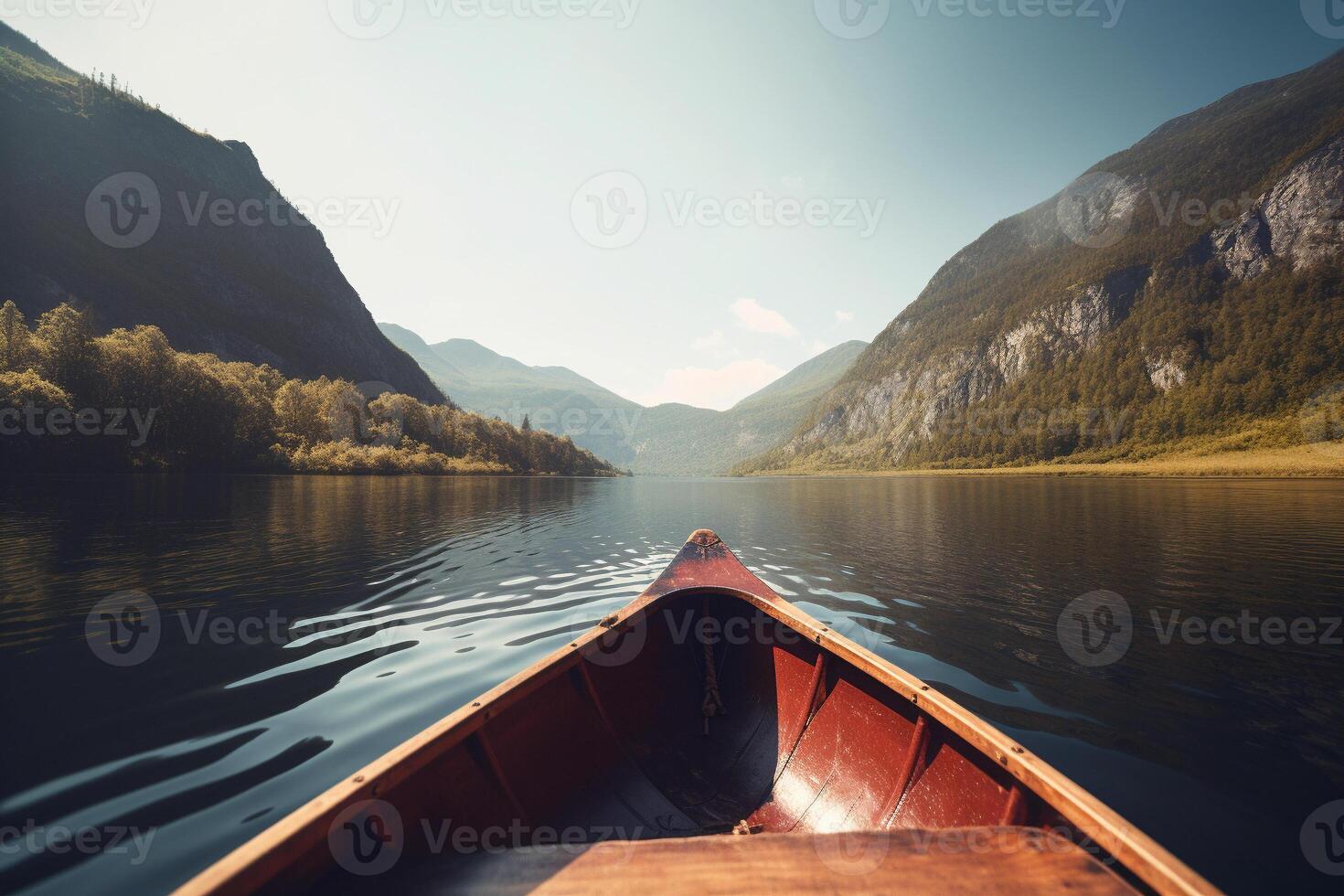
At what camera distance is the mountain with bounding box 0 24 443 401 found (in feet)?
356

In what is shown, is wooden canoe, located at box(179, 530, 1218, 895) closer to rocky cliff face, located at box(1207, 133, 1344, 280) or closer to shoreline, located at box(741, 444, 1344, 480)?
shoreline, located at box(741, 444, 1344, 480)

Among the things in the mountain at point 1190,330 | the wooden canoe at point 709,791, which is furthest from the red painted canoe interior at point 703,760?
the mountain at point 1190,330

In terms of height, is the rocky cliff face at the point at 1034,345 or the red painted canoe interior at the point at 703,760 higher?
the rocky cliff face at the point at 1034,345

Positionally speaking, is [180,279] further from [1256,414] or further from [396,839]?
[1256,414]

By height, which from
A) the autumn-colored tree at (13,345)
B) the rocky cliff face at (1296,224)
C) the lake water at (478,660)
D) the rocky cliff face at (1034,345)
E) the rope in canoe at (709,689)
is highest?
the rocky cliff face at (1296,224)

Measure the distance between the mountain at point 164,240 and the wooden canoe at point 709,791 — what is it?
483ft

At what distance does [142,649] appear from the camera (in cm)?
912

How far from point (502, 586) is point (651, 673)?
9.55 metres

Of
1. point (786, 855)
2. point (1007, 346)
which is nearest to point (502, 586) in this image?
point (786, 855)

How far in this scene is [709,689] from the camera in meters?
6.71

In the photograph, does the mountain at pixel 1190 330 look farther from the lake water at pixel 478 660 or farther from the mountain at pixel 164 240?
the mountain at pixel 164 240

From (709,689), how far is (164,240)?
20797 cm

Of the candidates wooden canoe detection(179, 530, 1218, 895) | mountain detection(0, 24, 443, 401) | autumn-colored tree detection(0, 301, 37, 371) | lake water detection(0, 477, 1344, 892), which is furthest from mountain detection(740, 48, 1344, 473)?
mountain detection(0, 24, 443, 401)

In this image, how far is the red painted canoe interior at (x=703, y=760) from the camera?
388cm
